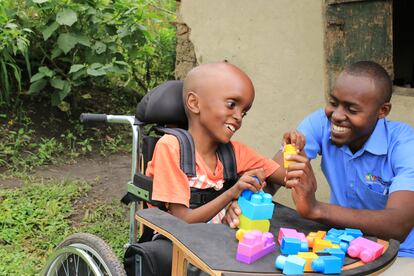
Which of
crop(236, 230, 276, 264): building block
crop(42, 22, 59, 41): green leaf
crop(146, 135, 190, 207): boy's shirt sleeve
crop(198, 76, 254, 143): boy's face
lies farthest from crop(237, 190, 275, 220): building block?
crop(42, 22, 59, 41): green leaf

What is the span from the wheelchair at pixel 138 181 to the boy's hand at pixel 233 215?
345 mm

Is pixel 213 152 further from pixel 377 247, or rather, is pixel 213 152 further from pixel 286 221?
pixel 377 247

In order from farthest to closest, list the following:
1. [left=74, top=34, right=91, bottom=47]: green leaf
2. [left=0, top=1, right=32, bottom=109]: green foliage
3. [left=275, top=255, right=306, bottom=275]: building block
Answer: [left=74, top=34, right=91, bottom=47]: green leaf → [left=0, top=1, right=32, bottom=109]: green foliage → [left=275, top=255, right=306, bottom=275]: building block

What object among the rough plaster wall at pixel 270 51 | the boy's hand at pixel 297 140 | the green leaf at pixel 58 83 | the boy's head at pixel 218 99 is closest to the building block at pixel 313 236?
the boy's hand at pixel 297 140

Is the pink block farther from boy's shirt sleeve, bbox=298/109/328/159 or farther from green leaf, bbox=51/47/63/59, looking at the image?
green leaf, bbox=51/47/63/59

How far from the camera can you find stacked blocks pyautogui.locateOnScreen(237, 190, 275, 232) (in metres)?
2.00

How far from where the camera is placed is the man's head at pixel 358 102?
Answer: 93.2 inches

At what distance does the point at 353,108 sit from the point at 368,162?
27 centimetres

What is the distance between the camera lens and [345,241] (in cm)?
196

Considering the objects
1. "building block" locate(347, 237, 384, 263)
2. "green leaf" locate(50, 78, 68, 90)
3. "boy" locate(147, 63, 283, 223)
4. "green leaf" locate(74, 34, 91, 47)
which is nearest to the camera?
"building block" locate(347, 237, 384, 263)

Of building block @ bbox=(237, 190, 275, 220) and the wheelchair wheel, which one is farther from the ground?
building block @ bbox=(237, 190, 275, 220)

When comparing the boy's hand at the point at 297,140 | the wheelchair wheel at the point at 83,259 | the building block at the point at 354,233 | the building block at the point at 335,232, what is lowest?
the wheelchair wheel at the point at 83,259

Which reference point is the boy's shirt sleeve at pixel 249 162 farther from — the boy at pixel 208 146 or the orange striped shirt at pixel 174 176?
the orange striped shirt at pixel 174 176

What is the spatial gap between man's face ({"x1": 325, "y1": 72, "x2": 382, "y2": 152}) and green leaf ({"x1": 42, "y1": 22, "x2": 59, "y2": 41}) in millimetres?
3576
